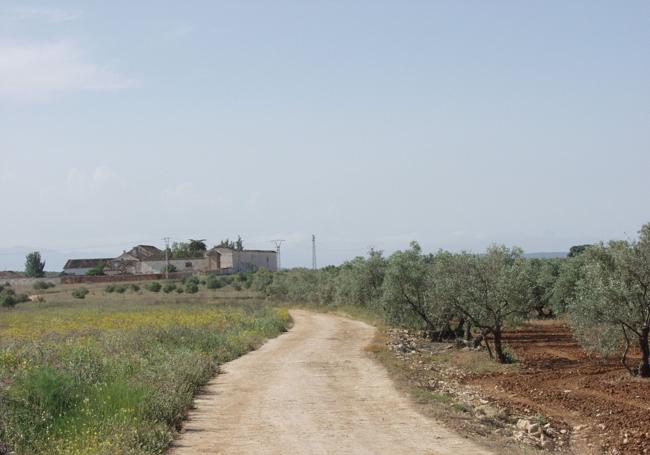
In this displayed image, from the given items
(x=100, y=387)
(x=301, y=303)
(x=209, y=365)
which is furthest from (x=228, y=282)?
(x=100, y=387)

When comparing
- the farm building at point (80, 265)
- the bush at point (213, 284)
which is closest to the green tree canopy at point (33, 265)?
the farm building at point (80, 265)

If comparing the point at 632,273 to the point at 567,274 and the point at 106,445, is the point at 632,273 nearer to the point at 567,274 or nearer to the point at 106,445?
the point at 106,445

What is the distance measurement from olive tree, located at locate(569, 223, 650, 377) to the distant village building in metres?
121

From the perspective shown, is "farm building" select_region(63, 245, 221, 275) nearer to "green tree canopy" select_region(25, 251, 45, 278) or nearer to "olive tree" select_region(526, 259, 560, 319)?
"green tree canopy" select_region(25, 251, 45, 278)

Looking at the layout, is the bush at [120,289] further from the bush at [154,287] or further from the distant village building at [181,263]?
the distant village building at [181,263]

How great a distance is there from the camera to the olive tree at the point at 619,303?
85.2 ft

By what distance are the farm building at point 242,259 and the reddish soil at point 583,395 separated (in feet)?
390

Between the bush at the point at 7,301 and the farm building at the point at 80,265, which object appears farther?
the farm building at the point at 80,265

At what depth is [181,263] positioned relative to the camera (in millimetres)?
153750

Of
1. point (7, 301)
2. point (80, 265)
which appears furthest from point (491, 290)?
point (80, 265)

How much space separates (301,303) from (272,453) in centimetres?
7062

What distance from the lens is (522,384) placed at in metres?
26.2

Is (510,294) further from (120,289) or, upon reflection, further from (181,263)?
(181,263)

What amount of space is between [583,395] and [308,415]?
1065cm
